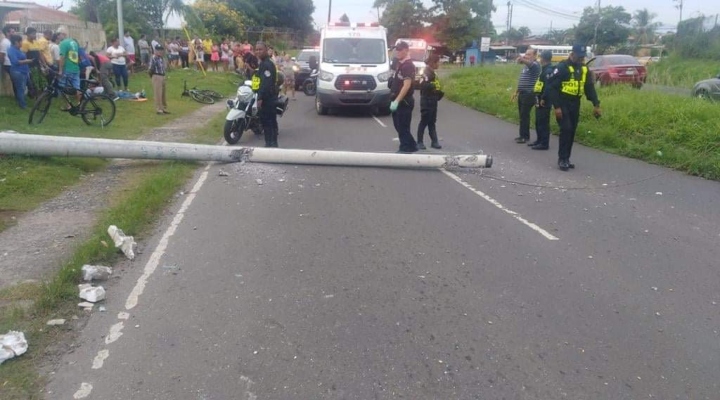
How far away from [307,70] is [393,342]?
2216 cm

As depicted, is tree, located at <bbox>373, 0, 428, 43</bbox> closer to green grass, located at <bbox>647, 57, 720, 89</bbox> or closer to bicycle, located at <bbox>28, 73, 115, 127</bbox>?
green grass, located at <bbox>647, 57, 720, 89</bbox>

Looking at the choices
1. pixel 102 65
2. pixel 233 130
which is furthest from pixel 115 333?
pixel 102 65

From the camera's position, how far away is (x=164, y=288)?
478 cm

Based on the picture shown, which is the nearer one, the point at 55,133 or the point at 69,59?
the point at 55,133

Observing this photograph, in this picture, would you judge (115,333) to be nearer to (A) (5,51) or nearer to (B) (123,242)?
(B) (123,242)

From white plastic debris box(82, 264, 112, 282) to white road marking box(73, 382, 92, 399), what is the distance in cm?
157

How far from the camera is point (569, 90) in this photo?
370 inches

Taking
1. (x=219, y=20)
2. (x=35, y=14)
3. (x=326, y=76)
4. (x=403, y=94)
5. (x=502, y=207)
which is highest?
(x=219, y=20)

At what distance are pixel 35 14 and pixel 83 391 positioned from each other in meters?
29.6

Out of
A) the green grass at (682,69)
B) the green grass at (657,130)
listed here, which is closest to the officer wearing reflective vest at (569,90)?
the green grass at (657,130)

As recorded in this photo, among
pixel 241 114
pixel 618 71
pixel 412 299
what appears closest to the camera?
pixel 412 299

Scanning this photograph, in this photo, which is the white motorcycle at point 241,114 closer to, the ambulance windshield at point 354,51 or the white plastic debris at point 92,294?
the ambulance windshield at point 354,51

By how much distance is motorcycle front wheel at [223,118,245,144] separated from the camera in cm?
1098

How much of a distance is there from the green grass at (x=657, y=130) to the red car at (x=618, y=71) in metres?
6.96
